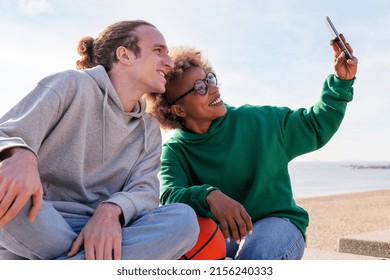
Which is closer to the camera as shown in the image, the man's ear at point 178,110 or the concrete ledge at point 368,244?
the man's ear at point 178,110

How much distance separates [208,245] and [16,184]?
4.81 ft

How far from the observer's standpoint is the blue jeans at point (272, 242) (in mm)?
3547

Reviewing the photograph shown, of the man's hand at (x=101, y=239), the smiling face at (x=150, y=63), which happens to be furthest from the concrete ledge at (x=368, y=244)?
the man's hand at (x=101, y=239)

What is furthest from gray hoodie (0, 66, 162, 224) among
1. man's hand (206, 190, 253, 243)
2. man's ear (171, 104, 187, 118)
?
man's ear (171, 104, 187, 118)

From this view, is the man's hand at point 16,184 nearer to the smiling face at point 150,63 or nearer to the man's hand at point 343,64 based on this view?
the smiling face at point 150,63

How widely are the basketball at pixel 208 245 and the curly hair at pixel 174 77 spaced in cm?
97

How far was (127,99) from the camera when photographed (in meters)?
3.49

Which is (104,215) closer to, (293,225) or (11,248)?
(11,248)

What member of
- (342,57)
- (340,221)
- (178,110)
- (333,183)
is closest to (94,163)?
(178,110)

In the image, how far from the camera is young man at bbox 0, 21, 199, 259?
2.62m

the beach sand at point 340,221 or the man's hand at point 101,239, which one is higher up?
the man's hand at point 101,239

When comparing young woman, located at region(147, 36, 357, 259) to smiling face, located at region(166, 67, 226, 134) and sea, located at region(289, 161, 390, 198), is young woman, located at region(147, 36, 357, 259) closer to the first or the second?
smiling face, located at region(166, 67, 226, 134)
